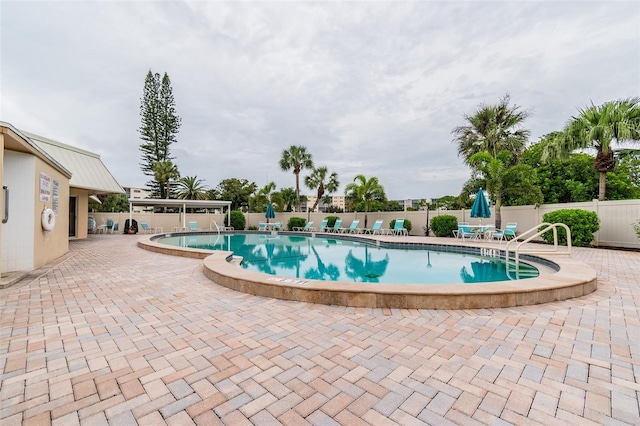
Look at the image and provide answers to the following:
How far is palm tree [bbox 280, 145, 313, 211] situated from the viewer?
989 inches

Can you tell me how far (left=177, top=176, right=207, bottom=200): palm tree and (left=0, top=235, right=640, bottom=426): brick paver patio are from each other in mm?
29995

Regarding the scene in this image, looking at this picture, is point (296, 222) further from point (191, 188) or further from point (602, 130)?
point (191, 188)

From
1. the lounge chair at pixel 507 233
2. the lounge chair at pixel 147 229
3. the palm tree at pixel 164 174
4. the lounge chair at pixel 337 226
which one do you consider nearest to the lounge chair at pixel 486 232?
the lounge chair at pixel 507 233

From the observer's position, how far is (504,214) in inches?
541

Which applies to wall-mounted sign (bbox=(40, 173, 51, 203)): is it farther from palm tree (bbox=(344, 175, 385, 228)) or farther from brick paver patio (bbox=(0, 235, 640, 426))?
palm tree (bbox=(344, 175, 385, 228))

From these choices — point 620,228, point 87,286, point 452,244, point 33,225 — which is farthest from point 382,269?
point 620,228

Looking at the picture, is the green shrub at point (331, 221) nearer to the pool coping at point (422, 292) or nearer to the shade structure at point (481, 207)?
the shade structure at point (481, 207)

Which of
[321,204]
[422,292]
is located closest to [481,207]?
[422,292]

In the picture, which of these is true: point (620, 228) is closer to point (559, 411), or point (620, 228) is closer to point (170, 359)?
point (559, 411)

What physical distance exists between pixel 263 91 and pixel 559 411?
15.7 m

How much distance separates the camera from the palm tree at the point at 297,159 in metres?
25.1

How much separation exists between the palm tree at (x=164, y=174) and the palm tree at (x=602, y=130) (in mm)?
29241

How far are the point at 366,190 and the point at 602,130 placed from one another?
10.9 meters

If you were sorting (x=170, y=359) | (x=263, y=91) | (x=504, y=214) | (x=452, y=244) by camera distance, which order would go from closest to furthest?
(x=170, y=359) < (x=452, y=244) < (x=504, y=214) < (x=263, y=91)
